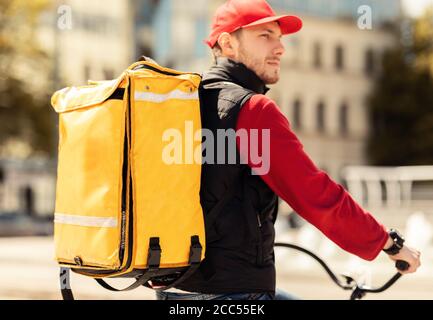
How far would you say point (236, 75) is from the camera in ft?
10.4

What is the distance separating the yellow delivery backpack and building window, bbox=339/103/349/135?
5345 cm

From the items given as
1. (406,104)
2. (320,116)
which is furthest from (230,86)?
(320,116)

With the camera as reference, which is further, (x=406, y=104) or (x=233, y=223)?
(x=406, y=104)

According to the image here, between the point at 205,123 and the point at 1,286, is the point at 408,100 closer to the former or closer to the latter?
the point at 1,286

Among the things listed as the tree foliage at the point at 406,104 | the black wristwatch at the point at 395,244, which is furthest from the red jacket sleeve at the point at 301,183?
the tree foliage at the point at 406,104

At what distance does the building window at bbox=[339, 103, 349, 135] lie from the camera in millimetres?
55875

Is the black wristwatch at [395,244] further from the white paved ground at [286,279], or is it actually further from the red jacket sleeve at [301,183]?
the white paved ground at [286,279]

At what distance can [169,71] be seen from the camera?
3.06 meters

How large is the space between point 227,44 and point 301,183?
60 centimetres

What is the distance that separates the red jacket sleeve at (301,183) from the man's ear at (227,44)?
310 millimetres

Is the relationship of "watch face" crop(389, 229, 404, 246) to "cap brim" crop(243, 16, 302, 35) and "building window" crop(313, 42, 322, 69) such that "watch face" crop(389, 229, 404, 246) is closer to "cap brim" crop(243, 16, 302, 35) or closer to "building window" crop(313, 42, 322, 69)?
"cap brim" crop(243, 16, 302, 35)

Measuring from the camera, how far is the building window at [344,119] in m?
55.9

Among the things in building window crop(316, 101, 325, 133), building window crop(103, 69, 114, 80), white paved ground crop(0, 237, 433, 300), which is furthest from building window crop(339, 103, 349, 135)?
white paved ground crop(0, 237, 433, 300)

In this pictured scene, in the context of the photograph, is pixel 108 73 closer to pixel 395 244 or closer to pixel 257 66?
pixel 257 66
